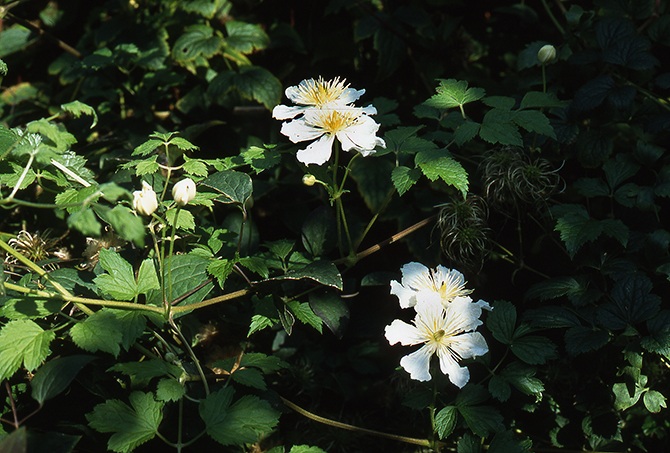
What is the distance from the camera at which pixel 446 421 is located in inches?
43.6

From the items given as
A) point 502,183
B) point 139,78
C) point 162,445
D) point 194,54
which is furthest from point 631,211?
point 139,78

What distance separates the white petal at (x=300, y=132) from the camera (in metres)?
1.12

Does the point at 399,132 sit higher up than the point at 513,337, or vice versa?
the point at 399,132

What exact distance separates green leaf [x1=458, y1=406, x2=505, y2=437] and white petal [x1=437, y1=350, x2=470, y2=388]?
110 millimetres

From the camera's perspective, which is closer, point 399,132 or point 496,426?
point 496,426

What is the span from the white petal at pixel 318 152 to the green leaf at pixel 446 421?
64 centimetres

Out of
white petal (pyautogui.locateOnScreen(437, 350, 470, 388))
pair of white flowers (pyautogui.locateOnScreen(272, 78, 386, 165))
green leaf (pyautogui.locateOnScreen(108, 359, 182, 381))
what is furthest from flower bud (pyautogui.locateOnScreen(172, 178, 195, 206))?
white petal (pyautogui.locateOnScreen(437, 350, 470, 388))

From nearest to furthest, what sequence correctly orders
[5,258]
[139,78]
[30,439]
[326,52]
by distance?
[30,439] < [5,258] < [326,52] < [139,78]

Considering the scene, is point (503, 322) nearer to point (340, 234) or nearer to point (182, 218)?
point (340, 234)

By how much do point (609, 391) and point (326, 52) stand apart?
5.01 feet

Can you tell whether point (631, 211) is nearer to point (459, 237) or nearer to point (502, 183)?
point (502, 183)

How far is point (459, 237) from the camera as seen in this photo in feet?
4.60

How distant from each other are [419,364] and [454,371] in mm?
76

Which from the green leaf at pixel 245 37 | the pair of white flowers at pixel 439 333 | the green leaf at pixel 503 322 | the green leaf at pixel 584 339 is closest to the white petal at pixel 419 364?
the pair of white flowers at pixel 439 333
